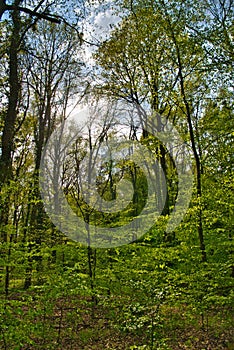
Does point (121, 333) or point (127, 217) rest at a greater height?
point (127, 217)

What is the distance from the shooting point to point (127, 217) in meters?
9.25

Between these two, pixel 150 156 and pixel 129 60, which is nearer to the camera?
pixel 129 60

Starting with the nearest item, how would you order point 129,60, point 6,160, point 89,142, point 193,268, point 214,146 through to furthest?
point 6,160, point 193,268, point 214,146, point 129,60, point 89,142

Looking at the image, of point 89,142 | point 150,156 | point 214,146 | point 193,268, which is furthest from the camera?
point 89,142

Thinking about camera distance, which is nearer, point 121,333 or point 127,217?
point 121,333

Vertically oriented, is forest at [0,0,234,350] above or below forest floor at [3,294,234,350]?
above

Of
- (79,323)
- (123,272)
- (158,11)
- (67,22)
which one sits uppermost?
(158,11)

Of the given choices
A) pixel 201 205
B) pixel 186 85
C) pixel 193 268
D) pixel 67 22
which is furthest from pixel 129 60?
pixel 193 268

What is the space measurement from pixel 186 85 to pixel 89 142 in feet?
32.3

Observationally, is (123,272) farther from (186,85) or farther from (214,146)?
(186,85)

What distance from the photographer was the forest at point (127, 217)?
623cm

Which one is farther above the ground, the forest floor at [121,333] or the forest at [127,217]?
the forest at [127,217]

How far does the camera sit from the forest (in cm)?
623

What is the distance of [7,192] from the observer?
646 centimetres
